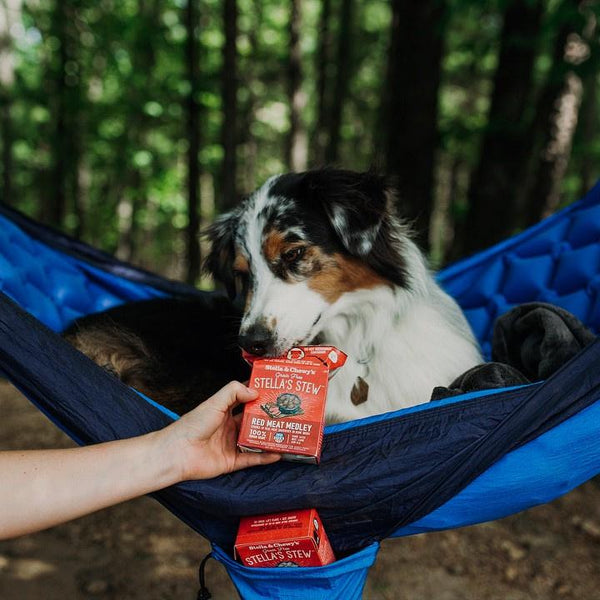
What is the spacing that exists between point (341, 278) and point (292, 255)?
196 millimetres

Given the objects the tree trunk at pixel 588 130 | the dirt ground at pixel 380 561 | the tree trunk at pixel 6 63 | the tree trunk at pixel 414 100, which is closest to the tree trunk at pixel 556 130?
the tree trunk at pixel 414 100

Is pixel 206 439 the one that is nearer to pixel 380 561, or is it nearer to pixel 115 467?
pixel 115 467

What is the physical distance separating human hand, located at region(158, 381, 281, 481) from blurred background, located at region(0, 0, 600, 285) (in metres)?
1.40

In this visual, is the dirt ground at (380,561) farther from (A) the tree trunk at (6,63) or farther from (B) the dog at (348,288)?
(A) the tree trunk at (6,63)

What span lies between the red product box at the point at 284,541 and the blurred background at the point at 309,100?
57.7 inches

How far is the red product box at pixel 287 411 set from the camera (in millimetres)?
1396

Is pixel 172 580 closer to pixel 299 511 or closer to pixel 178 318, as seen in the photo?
pixel 178 318

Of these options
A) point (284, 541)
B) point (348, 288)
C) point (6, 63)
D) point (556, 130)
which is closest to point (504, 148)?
point (556, 130)

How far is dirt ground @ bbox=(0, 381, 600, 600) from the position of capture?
270 centimetres

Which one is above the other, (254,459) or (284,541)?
(254,459)

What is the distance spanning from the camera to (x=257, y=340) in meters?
1.84

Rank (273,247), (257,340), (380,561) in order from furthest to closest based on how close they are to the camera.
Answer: (380,561), (273,247), (257,340)

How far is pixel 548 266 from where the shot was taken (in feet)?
9.31

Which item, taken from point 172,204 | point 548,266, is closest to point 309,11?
point 172,204
